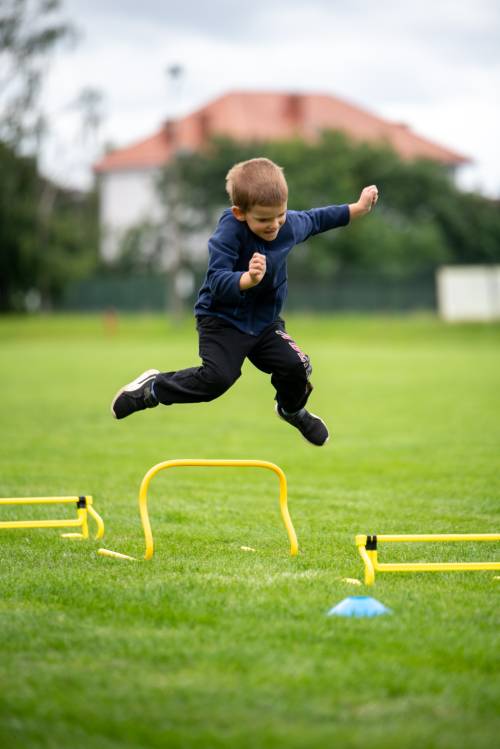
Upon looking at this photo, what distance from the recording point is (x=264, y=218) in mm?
6008

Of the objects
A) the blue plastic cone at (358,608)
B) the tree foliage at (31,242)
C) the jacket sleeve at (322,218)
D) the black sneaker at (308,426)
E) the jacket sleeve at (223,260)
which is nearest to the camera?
the blue plastic cone at (358,608)

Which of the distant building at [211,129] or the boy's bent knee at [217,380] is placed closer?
the boy's bent knee at [217,380]

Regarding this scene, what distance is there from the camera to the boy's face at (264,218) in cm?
594

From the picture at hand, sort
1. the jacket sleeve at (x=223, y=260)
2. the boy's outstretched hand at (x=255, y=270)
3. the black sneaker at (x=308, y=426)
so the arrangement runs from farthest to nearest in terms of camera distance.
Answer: the black sneaker at (x=308, y=426) < the jacket sleeve at (x=223, y=260) < the boy's outstretched hand at (x=255, y=270)

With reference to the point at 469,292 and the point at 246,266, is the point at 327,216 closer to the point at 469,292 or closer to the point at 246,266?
the point at 246,266

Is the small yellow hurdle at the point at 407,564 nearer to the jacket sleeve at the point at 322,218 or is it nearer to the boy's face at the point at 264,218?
the boy's face at the point at 264,218

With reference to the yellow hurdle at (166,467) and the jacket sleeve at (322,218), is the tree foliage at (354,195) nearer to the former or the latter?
the jacket sleeve at (322,218)

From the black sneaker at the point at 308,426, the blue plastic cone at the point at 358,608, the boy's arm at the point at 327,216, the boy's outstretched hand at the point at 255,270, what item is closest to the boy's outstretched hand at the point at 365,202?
the boy's arm at the point at 327,216

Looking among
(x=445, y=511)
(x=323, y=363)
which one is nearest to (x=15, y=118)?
(x=323, y=363)

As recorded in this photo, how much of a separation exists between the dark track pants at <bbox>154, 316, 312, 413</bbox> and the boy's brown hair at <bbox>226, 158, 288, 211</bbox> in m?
0.86

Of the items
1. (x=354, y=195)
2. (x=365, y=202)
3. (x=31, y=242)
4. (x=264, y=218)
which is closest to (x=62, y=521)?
(x=264, y=218)

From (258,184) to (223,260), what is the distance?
510mm

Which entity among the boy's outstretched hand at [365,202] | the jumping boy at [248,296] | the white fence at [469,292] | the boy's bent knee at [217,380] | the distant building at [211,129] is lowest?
the boy's bent knee at [217,380]

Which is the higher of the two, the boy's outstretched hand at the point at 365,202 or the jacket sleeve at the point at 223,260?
the boy's outstretched hand at the point at 365,202
